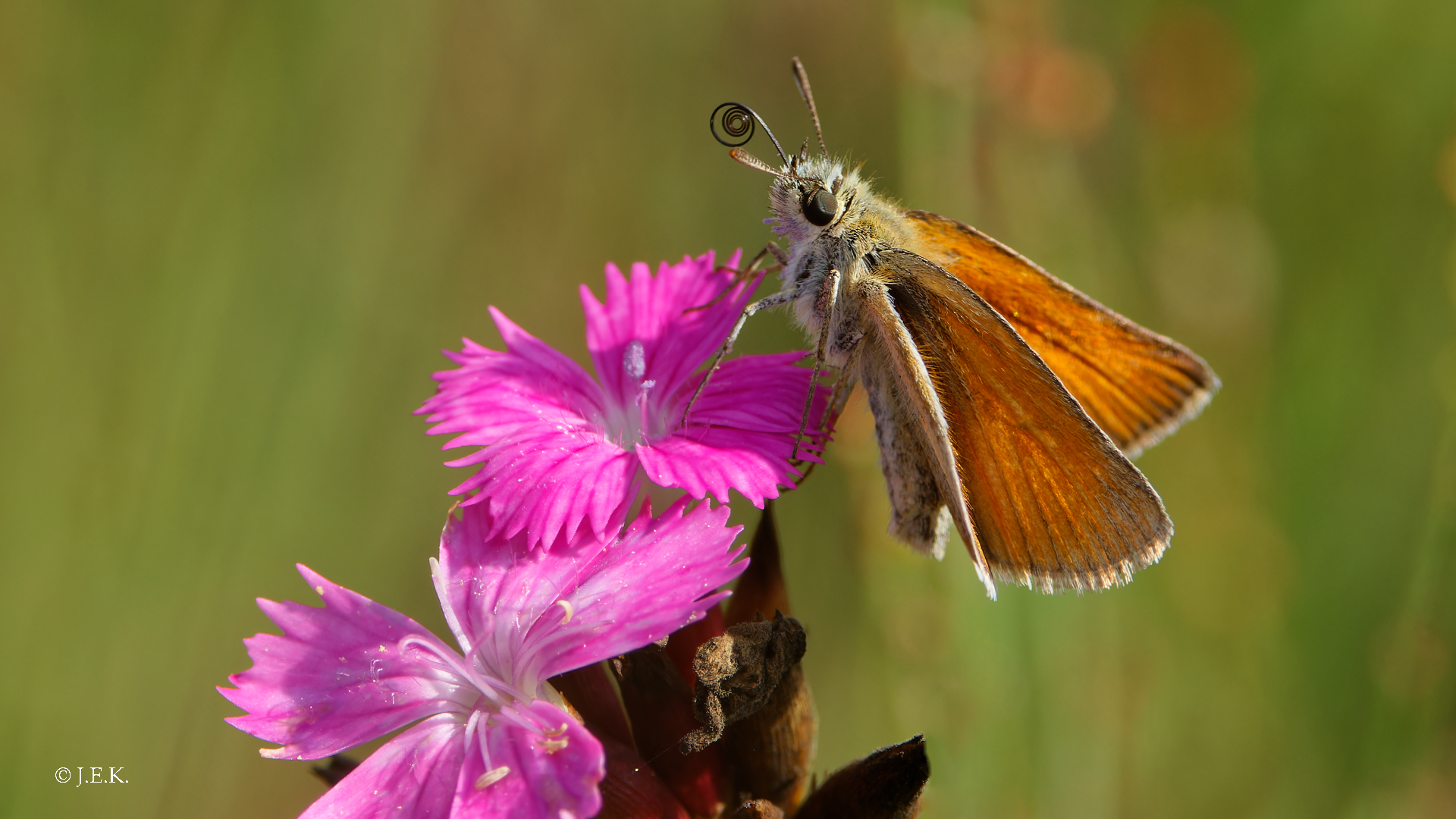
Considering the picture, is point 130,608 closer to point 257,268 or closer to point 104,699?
point 104,699

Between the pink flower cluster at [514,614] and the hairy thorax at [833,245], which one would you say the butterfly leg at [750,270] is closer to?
the hairy thorax at [833,245]

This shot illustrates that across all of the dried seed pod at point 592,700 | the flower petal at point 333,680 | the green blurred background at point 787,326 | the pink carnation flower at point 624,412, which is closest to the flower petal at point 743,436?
the pink carnation flower at point 624,412

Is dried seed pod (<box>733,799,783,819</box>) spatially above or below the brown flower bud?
below

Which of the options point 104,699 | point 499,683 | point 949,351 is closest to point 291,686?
point 499,683

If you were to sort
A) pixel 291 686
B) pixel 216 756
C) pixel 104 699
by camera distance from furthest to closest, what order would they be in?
pixel 216 756, pixel 104 699, pixel 291 686

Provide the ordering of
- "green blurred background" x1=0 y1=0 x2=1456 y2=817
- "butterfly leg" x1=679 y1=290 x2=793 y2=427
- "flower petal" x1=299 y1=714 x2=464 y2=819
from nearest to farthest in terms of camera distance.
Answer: "flower petal" x1=299 y1=714 x2=464 y2=819 < "butterfly leg" x1=679 y1=290 x2=793 y2=427 < "green blurred background" x1=0 y1=0 x2=1456 y2=817

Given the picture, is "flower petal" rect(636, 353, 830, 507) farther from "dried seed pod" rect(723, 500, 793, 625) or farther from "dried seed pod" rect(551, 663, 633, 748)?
"dried seed pod" rect(551, 663, 633, 748)

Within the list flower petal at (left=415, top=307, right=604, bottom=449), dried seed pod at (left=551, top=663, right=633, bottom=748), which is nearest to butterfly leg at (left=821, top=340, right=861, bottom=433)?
flower petal at (left=415, top=307, right=604, bottom=449)
